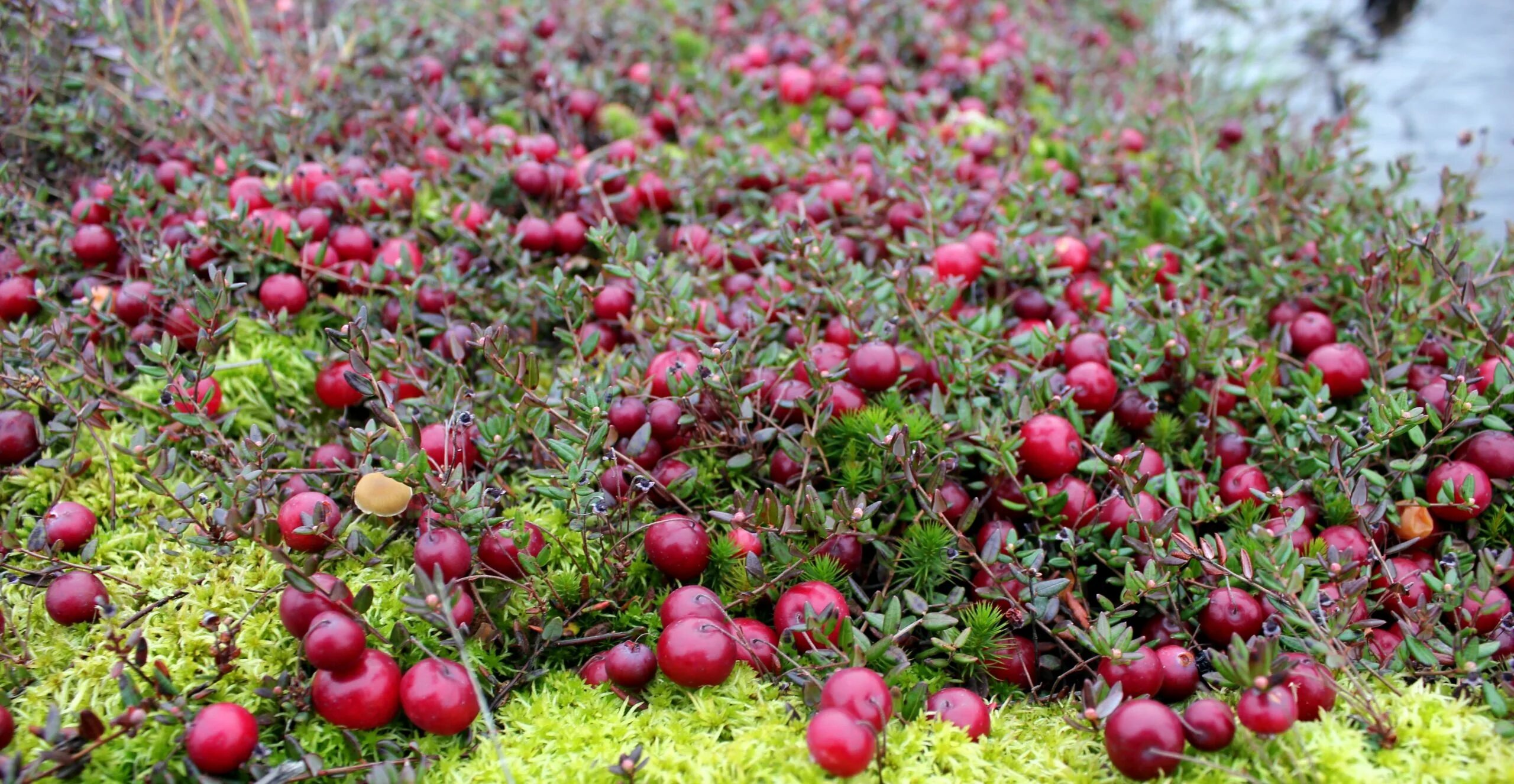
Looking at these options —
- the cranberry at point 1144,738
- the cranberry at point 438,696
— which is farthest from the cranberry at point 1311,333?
the cranberry at point 438,696

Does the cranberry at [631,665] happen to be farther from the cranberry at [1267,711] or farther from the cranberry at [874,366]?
the cranberry at [1267,711]

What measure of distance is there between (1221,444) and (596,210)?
2145 millimetres

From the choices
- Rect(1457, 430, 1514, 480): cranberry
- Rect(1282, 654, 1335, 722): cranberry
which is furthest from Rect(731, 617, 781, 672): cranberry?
Rect(1457, 430, 1514, 480): cranberry

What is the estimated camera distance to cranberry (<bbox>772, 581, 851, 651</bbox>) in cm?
209

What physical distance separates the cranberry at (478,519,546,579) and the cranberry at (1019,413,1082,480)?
1.24m

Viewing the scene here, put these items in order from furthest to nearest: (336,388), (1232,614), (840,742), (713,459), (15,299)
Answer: (15,299)
(336,388)
(713,459)
(1232,614)
(840,742)

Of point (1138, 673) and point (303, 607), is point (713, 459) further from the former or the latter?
point (1138, 673)

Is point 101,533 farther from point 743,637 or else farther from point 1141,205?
point 1141,205

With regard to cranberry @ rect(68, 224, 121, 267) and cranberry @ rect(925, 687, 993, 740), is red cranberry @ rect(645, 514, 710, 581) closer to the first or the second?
cranberry @ rect(925, 687, 993, 740)

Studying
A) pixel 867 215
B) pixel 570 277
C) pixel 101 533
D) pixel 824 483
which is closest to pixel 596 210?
pixel 570 277

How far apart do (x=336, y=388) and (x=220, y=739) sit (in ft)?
3.66

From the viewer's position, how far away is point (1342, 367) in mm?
2674

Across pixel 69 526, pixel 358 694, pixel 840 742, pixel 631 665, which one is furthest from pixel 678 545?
pixel 69 526

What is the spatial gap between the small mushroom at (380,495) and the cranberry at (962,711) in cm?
128
